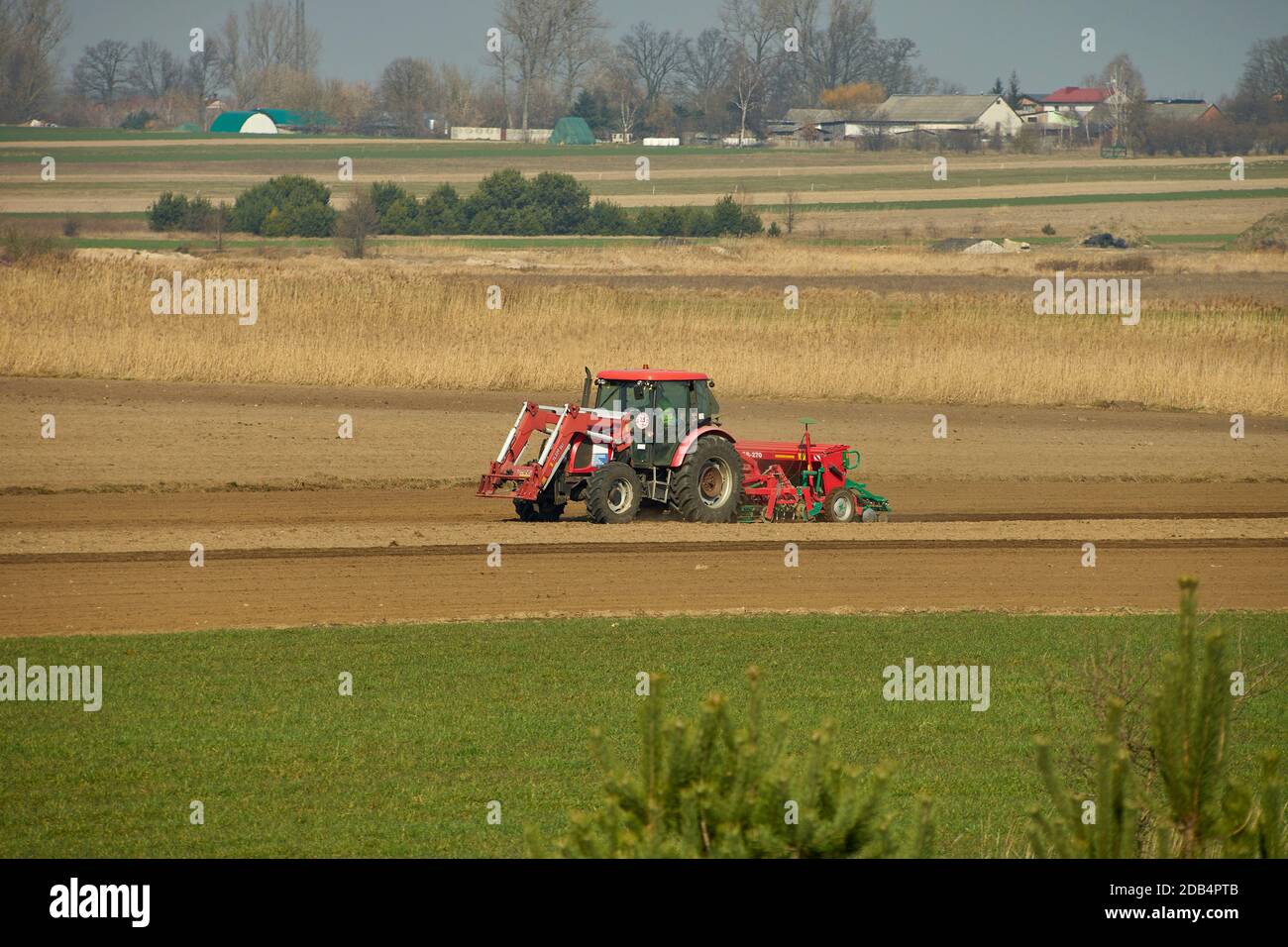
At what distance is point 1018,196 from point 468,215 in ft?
122

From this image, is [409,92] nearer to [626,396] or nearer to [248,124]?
[248,124]

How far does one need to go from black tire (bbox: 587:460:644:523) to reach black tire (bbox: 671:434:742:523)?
0.53 m

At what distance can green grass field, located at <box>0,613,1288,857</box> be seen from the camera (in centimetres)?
847

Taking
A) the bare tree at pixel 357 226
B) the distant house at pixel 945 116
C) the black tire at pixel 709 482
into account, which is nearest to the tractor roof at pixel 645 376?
the black tire at pixel 709 482

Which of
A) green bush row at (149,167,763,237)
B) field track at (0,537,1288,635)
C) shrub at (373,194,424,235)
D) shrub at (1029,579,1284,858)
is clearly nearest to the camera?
shrub at (1029,579,1284,858)

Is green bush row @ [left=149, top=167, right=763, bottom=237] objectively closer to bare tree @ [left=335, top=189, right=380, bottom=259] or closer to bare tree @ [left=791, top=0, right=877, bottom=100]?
bare tree @ [left=335, top=189, right=380, bottom=259]

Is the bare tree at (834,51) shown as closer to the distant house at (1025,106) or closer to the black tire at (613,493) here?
the distant house at (1025,106)

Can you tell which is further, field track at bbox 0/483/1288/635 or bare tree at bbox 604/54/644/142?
bare tree at bbox 604/54/644/142

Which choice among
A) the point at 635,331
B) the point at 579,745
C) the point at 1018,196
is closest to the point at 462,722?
the point at 579,745

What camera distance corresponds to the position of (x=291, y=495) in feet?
73.5

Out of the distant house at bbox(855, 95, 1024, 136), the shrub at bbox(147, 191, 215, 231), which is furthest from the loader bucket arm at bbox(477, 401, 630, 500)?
the distant house at bbox(855, 95, 1024, 136)

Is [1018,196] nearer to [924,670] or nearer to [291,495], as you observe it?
[291,495]

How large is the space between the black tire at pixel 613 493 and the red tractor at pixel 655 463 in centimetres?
1

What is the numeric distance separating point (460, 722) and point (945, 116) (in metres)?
130
